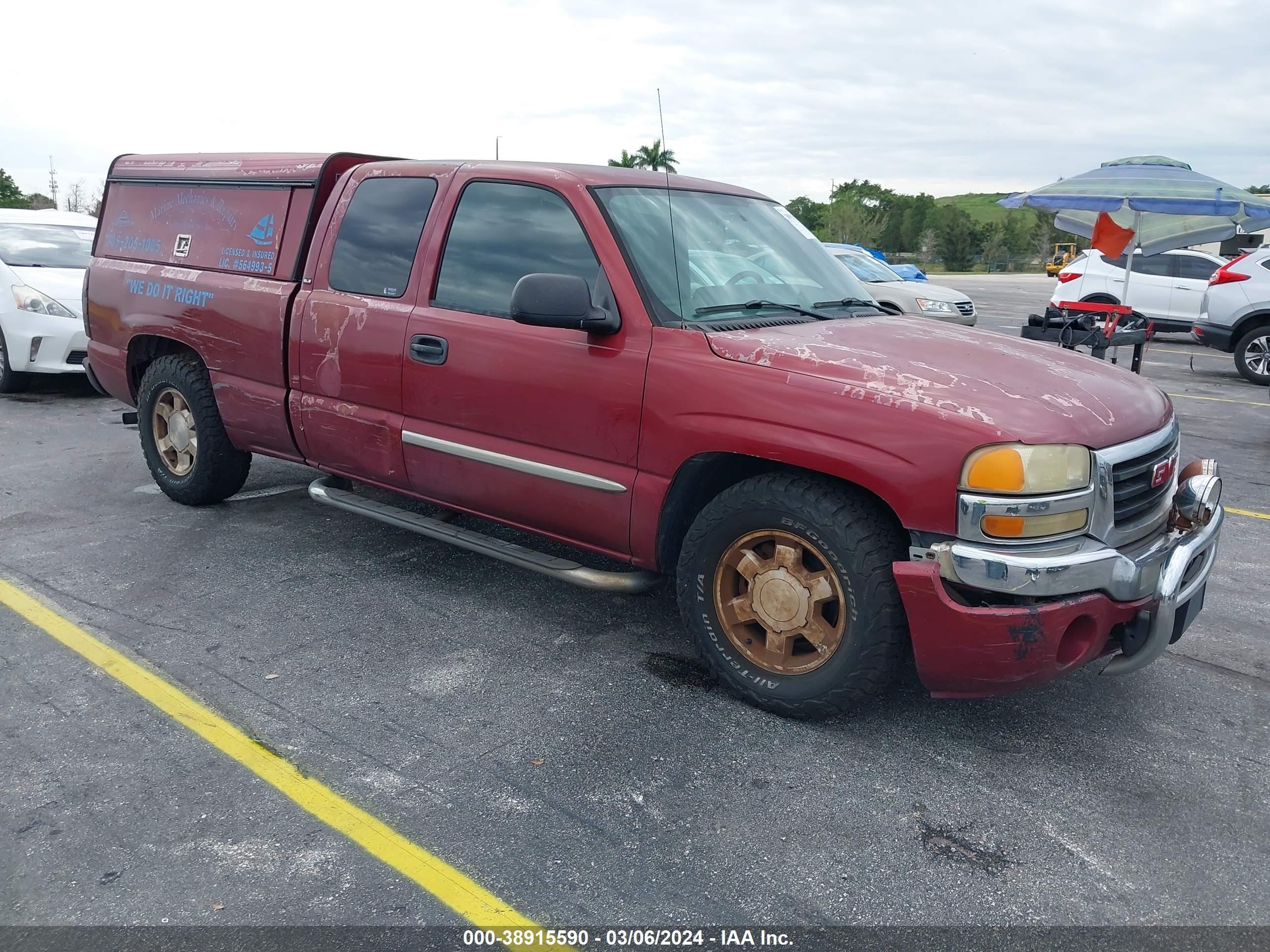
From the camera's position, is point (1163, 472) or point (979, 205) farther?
point (979, 205)

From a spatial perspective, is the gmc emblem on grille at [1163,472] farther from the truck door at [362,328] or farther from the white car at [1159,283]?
the white car at [1159,283]

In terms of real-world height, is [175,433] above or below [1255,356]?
below

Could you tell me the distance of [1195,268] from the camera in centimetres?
1634

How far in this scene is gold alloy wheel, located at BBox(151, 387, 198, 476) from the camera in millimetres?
5590

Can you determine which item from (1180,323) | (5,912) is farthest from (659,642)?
(1180,323)

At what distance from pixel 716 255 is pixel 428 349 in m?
1.24

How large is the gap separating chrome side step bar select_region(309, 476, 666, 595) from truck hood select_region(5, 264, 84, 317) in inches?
216

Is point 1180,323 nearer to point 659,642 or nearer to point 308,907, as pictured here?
point 659,642

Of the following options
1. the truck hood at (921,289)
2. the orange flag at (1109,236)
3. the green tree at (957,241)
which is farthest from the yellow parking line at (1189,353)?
the green tree at (957,241)

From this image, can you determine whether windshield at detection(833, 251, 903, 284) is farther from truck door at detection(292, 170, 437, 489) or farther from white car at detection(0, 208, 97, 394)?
truck door at detection(292, 170, 437, 489)

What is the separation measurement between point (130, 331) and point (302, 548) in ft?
5.68

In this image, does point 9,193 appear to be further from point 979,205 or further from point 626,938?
point 979,205

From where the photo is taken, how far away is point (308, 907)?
2.45 m

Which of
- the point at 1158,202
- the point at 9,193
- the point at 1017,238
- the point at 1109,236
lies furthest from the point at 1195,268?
the point at 1017,238
